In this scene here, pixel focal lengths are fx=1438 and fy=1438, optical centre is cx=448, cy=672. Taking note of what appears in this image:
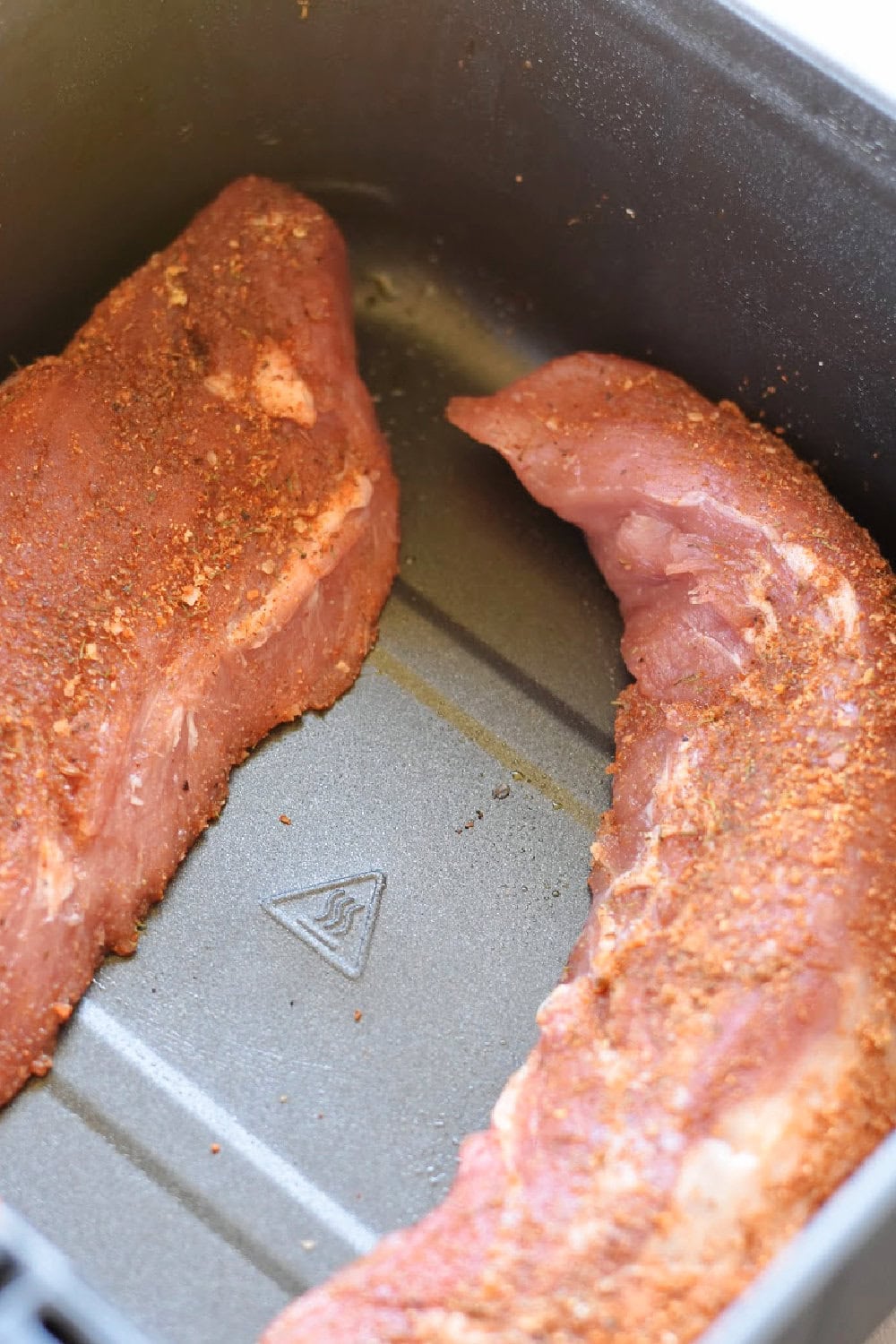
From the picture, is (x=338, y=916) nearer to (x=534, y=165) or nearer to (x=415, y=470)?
(x=415, y=470)

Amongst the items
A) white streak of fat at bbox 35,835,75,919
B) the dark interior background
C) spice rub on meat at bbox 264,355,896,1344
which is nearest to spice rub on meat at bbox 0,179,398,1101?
white streak of fat at bbox 35,835,75,919

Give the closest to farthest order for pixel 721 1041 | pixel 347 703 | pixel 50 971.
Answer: pixel 721 1041 < pixel 50 971 < pixel 347 703

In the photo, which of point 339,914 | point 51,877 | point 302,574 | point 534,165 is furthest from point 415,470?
point 51,877

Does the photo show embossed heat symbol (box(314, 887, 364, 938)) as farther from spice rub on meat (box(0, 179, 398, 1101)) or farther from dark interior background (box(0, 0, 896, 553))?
dark interior background (box(0, 0, 896, 553))

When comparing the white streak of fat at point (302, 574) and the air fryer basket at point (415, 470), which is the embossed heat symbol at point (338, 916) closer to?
the air fryer basket at point (415, 470)

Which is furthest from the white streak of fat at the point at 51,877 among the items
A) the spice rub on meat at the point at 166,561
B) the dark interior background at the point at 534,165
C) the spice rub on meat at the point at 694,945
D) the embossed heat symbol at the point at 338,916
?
the dark interior background at the point at 534,165

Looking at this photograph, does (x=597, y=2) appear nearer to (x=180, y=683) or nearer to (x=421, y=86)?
(x=421, y=86)

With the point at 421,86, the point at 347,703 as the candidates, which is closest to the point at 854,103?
the point at 421,86
